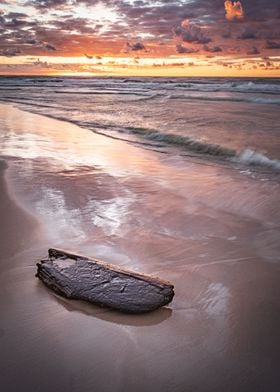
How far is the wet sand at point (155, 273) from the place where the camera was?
6.96ft

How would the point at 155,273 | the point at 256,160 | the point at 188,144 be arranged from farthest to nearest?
1. the point at 188,144
2. the point at 256,160
3. the point at 155,273

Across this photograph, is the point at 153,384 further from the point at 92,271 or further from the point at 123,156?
the point at 123,156

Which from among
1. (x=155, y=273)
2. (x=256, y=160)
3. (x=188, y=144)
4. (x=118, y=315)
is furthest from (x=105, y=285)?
(x=188, y=144)

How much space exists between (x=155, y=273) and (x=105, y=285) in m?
0.57

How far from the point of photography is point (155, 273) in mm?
3176

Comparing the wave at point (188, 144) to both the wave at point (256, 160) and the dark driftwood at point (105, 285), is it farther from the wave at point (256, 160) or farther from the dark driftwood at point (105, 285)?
the dark driftwood at point (105, 285)

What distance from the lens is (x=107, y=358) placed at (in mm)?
2211

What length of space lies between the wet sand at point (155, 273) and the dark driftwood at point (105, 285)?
76 mm

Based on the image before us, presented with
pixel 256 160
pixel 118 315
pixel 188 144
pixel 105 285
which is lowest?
pixel 256 160

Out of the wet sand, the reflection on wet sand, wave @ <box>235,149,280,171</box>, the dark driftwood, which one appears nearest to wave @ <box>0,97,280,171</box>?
wave @ <box>235,149,280,171</box>

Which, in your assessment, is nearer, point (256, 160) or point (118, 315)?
A: point (118, 315)

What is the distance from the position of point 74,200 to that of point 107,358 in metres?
2.99

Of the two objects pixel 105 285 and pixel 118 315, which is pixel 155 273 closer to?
pixel 105 285

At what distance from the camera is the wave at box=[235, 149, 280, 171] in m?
7.50
